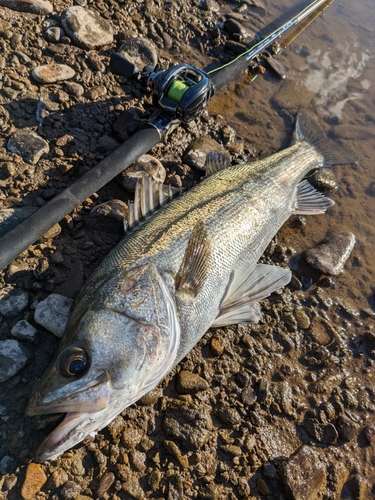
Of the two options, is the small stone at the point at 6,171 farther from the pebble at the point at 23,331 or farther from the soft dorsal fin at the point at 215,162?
the soft dorsal fin at the point at 215,162

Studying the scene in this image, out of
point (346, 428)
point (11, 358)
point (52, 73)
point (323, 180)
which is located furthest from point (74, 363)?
point (323, 180)

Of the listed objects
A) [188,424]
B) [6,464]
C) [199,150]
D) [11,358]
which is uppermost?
[199,150]

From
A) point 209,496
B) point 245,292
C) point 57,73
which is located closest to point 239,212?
point 245,292

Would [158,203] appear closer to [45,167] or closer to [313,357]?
[45,167]

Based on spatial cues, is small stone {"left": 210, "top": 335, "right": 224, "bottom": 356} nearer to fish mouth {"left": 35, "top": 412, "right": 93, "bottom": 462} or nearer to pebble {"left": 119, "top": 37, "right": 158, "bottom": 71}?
fish mouth {"left": 35, "top": 412, "right": 93, "bottom": 462}

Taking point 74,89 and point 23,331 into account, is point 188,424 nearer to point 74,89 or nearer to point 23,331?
point 23,331

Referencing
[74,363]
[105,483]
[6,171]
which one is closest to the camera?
[74,363]

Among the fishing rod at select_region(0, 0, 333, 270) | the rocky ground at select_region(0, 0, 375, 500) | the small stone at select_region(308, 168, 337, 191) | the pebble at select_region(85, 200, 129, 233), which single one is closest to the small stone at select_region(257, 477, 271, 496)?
the rocky ground at select_region(0, 0, 375, 500)
